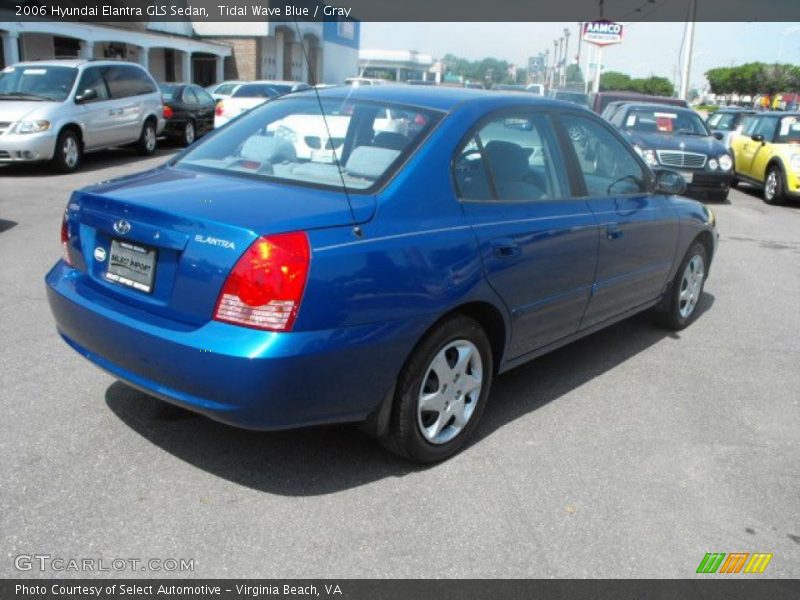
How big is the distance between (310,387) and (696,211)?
3994 millimetres

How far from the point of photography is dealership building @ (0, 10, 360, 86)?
24828 mm

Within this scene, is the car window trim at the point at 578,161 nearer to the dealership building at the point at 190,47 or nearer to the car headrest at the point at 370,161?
the car headrest at the point at 370,161

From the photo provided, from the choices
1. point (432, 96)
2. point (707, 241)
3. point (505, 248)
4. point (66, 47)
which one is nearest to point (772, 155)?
point (707, 241)

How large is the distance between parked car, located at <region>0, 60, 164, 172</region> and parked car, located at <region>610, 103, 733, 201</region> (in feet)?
29.4

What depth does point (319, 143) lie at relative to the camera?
3873mm

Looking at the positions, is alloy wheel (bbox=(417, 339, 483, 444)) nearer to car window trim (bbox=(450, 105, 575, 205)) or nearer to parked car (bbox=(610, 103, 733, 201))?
car window trim (bbox=(450, 105, 575, 205))

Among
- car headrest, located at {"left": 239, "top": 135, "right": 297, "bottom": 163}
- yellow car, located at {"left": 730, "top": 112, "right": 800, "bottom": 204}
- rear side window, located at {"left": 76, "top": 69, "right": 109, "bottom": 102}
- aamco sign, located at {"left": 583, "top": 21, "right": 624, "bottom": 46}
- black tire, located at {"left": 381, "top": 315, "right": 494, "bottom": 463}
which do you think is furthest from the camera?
aamco sign, located at {"left": 583, "top": 21, "right": 624, "bottom": 46}

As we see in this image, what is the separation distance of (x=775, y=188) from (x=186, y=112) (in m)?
12.6

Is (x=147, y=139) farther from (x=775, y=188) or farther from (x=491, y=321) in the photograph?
(x=491, y=321)

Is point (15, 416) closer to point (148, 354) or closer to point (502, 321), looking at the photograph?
point (148, 354)

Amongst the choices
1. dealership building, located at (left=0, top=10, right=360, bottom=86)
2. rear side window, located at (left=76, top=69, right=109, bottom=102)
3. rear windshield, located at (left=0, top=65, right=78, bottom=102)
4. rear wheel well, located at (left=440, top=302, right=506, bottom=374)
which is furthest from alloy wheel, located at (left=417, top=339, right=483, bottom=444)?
dealership building, located at (left=0, top=10, right=360, bottom=86)

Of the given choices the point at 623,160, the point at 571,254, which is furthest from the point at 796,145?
the point at 571,254

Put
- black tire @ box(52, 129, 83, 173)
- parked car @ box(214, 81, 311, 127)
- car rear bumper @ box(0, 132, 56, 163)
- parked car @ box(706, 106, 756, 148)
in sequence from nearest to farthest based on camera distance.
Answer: car rear bumper @ box(0, 132, 56, 163) < black tire @ box(52, 129, 83, 173) < parked car @ box(214, 81, 311, 127) < parked car @ box(706, 106, 756, 148)

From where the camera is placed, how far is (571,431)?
Answer: 4.12 m
